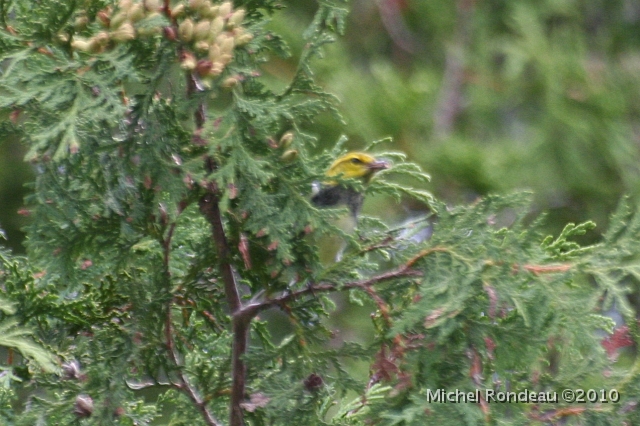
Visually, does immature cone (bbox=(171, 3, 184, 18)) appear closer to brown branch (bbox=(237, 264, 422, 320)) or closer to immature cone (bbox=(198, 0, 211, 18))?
immature cone (bbox=(198, 0, 211, 18))

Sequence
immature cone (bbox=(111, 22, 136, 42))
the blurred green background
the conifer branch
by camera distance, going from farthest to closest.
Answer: the blurred green background < the conifer branch < immature cone (bbox=(111, 22, 136, 42))

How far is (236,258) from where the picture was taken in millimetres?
1644

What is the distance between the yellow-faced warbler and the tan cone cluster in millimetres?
905

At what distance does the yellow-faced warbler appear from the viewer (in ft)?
7.88

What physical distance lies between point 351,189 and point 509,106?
157 inches

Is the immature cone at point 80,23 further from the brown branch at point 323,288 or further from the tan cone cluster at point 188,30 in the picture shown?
the brown branch at point 323,288

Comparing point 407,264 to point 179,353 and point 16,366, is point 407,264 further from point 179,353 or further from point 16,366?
point 16,366

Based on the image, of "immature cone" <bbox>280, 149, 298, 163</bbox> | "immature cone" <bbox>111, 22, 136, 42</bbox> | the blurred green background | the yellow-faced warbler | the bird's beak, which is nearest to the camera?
"immature cone" <bbox>111, 22, 136, 42</bbox>

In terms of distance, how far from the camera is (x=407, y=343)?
5.15 feet

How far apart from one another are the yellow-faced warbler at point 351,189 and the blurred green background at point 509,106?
156 cm

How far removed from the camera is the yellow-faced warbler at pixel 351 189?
7.88 ft

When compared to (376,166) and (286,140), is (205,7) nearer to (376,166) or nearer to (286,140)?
(286,140)

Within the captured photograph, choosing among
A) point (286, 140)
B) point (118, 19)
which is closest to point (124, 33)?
point (118, 19)

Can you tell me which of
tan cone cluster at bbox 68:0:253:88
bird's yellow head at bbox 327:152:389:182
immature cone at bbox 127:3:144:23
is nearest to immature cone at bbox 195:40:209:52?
tan cone cluster at bbox 68:0:253:88
